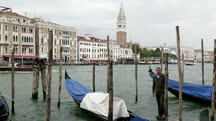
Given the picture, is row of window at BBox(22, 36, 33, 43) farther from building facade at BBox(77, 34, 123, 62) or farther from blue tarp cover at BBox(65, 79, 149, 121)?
blue tarp cover at BBox(65, 79, 149, 121)

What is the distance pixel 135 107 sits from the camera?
7.90 meters

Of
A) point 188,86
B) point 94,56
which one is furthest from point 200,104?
point 94,56

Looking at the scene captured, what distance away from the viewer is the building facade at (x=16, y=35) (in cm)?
3022

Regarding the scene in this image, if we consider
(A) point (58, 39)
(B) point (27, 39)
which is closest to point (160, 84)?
(B) point (27, 39)

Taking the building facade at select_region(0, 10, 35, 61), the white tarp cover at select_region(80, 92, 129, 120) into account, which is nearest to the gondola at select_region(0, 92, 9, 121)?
the white tarp cover at select_region(80, 92, 129, 120)

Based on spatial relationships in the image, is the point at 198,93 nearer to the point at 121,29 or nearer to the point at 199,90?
the point at 199,90

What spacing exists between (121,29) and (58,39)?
34.7 metres

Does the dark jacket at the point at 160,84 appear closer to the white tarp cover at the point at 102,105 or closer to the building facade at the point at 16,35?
the white tarp cover at the point at 102,105

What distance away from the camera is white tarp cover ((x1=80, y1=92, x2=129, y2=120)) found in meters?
5.05

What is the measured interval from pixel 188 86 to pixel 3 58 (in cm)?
2610

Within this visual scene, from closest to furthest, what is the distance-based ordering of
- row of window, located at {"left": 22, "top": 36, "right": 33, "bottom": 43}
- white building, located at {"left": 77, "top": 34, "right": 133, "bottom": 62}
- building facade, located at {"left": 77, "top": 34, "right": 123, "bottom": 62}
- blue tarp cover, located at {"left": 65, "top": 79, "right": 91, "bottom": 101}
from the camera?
blue tarp cover, located at {"left": 65, "top": 79, "right": 91, "bottom": 101}, row of window, located at {"left": 22, "top": 36, "right": 33, "bottom": 43}, building facade, located at {"left": 77, "top": 34, "right": 123, "bottom": 62}, white building, located at {"left": 77, "top": 34, "right": 133, "bottom": 62}

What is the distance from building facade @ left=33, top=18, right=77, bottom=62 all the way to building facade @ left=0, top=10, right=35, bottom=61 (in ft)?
4.93

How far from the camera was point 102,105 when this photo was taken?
547cm

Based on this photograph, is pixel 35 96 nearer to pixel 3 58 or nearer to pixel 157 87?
pixel 157 87
